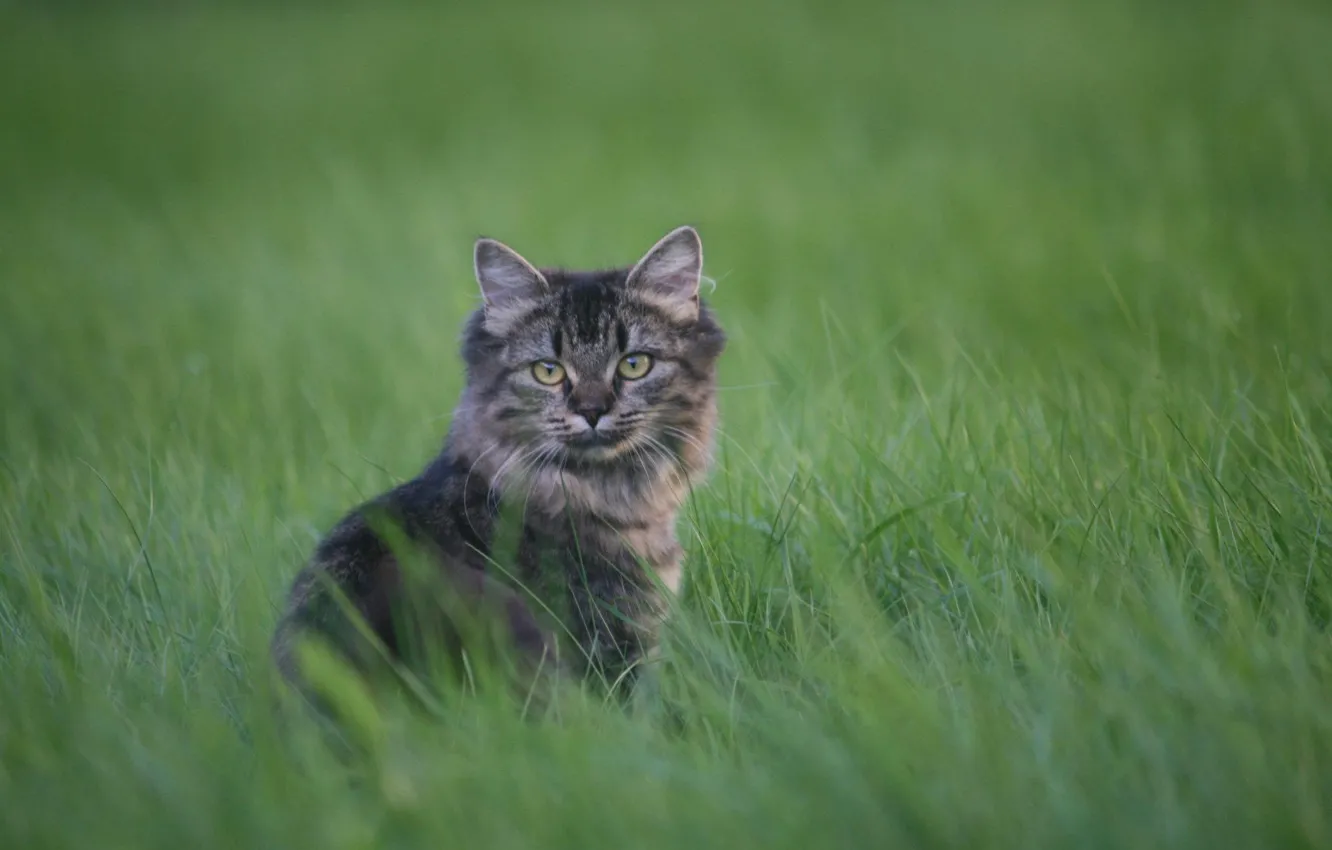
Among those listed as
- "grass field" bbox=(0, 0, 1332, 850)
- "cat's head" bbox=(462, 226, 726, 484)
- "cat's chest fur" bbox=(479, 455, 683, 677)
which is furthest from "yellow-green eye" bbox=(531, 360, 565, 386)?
"grass field" bbox=(0, 0, 1332, 850)

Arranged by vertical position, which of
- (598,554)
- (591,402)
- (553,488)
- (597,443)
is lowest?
(598,554)

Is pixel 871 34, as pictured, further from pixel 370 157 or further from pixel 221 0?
pixel 221 0

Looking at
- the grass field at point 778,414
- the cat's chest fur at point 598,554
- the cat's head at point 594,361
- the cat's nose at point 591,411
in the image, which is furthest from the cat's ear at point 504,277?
the grass field at point 778,414

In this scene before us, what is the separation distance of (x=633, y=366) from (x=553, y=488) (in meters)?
0.44

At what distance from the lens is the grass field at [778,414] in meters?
2.55

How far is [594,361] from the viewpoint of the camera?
12.3 feet

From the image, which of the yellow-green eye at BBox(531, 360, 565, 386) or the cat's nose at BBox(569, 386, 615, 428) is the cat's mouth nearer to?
the cat's nose at BBox(569, 386, 615, 428)

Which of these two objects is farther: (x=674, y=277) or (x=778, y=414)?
(x=778, y=414)

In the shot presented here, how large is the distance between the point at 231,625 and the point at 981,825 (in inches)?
84.7

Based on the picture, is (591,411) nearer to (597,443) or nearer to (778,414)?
(597,443)

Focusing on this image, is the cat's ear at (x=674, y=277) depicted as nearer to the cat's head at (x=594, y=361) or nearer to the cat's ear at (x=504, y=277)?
the cat's head at (x=594, y=361)

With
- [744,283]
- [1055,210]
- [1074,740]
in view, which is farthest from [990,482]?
[1055,210]

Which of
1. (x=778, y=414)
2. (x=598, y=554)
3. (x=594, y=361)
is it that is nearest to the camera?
(x=598, y=554)

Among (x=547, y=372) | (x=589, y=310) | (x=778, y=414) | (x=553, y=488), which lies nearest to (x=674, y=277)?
(x=589, y=310)
